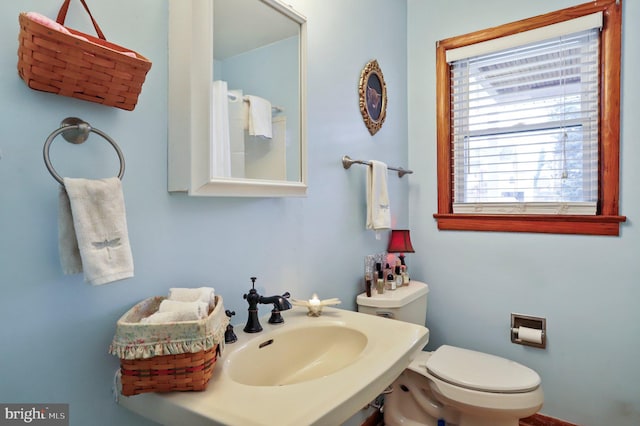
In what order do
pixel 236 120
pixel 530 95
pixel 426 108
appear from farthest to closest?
pixel 426 108
pixel 530 95
pixel 236 120

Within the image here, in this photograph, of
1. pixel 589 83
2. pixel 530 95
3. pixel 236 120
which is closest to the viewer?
pixel 236 120

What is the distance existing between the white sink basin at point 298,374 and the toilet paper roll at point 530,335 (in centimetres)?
113

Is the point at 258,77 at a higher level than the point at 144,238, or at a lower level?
higher

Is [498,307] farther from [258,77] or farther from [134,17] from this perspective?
[134,17]

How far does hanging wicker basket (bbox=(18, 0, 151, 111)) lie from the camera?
0.68 metres

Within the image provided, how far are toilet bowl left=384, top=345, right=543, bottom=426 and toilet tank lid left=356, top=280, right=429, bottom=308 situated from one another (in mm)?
296

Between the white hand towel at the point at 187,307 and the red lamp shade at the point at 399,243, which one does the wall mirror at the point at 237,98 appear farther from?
the red lamp shade at the point at 399,243

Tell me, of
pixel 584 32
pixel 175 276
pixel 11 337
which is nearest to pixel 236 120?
pixel 175 276

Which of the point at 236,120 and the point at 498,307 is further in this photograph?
the point at 498,307

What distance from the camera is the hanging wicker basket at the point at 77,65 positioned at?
2.22 ft

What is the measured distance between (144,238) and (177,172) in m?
0.19

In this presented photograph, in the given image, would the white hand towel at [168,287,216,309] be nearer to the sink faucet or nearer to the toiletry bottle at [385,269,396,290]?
the sink faucet

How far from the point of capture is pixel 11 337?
2.40 ft

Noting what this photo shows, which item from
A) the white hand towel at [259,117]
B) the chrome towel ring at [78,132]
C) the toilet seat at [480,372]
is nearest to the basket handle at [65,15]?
the chrome towel ring at [78,132]
